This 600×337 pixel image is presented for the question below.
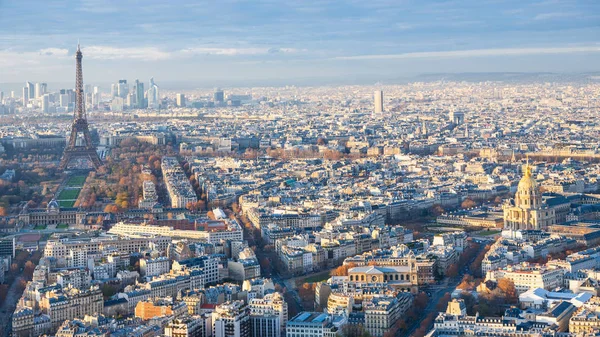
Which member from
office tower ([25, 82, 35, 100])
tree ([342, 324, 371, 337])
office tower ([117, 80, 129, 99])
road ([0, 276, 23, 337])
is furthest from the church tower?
office tower ([117, 80, 129, 99])

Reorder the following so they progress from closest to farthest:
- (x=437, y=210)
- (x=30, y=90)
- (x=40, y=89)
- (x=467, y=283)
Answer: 1. (x=467, y=283)
2. (x=437, y=210)
3. (x=40, y=89)
4. (x=30, y=90)

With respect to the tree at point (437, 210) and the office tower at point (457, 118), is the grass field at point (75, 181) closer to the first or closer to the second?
the tree at point (437, 210)

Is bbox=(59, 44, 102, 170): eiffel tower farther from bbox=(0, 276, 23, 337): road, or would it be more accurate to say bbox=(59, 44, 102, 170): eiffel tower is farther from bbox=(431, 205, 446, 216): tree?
bbox=(0, 276, 23, 337): road

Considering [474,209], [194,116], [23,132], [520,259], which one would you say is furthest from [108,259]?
[194,116]

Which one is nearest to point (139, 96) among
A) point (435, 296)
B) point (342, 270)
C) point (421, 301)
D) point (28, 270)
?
point (28, 270)

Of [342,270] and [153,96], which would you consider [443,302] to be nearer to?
[342,270]

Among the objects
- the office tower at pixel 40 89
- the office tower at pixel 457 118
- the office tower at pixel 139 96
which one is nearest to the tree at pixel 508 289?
the office tower at pixel 457 118
